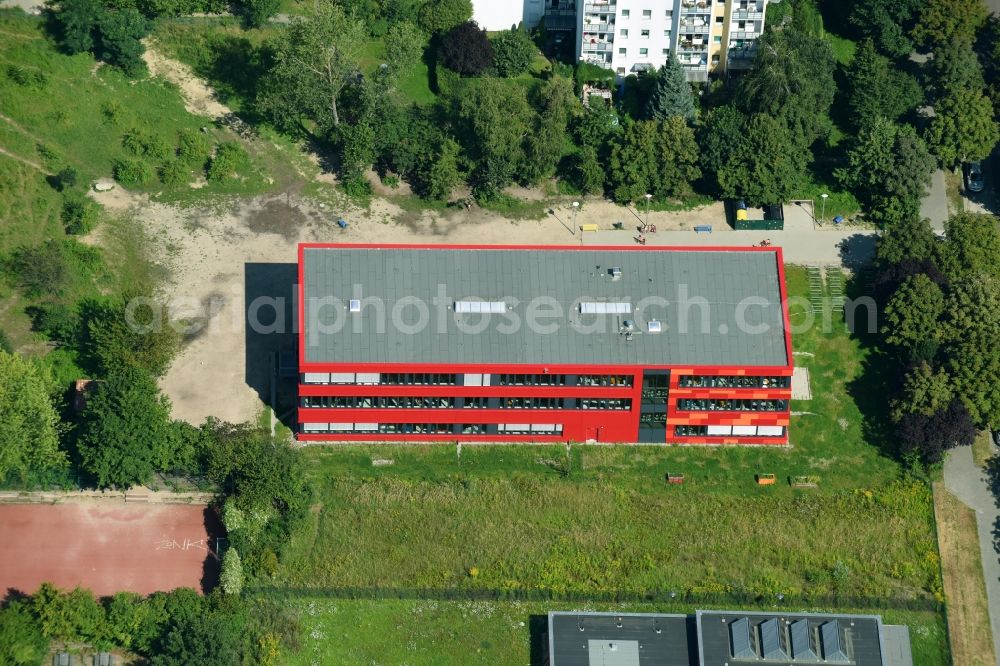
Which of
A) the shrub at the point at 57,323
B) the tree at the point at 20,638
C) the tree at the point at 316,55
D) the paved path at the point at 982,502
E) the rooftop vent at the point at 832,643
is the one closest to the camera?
the tree at the point at 20,638

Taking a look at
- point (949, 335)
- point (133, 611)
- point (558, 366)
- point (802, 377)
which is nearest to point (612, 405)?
point (558, 366)

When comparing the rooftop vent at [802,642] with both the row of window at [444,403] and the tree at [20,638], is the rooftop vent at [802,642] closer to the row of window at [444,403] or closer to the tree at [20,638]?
the row of window at [444,403]

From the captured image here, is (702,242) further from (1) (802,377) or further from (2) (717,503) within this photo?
(2) (717,503)

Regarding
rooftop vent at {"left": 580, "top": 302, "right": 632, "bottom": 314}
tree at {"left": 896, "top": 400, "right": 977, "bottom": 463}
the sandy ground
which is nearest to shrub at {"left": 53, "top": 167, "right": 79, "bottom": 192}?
the sandy ground

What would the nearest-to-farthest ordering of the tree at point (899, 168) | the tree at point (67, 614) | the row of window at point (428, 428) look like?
1. the tree at point (67, 614)
2. the row of window at point (428, 428)
3. the tree at point (899, 168)

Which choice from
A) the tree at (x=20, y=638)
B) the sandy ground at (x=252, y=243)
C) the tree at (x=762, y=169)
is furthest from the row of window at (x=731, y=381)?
the tree at (x=20, y=638)

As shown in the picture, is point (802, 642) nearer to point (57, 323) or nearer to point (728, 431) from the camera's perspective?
point (728, 431)

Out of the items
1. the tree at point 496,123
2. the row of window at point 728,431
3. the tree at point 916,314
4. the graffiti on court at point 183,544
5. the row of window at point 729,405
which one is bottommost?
the graffiti on court at point 183,544

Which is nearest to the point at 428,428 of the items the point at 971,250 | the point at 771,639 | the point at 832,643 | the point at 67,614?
the point at 67,614
